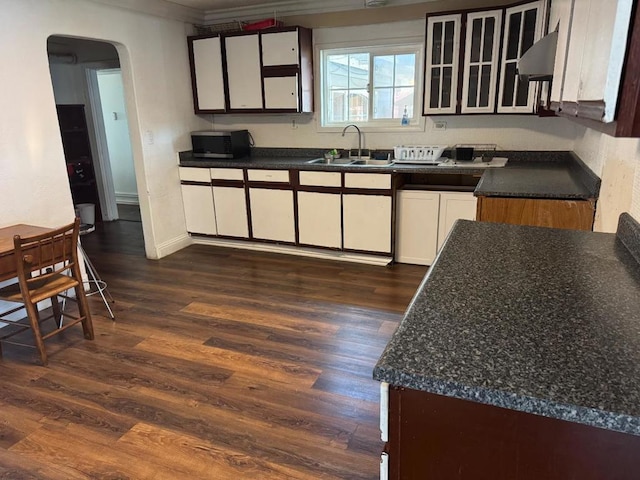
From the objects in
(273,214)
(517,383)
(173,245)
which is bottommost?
(173,245)

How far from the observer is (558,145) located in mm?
3721

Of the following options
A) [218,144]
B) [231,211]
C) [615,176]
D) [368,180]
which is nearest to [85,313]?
[231,211]

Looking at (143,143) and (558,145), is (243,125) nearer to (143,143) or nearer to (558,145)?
(143,143)

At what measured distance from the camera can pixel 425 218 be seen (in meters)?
3.86

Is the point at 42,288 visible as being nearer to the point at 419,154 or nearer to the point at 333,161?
the point at 333,161

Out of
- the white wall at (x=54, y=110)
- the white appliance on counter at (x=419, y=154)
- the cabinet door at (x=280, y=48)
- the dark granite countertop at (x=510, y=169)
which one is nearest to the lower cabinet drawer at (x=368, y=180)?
the dark granite countertop at (x=510, y=169)

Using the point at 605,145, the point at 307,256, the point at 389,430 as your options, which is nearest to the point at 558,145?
the point at 605,145

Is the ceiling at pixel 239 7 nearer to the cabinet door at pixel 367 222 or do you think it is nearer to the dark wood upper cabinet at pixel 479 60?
the dark wood upper cabinet at pixel 479 60

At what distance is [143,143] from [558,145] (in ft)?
12.3

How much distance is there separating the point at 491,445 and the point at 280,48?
4.06 meters

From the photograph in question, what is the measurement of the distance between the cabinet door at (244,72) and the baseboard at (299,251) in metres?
1.41

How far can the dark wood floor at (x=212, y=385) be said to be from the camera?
1834mm

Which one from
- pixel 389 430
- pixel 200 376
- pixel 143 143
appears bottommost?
pixel 200 376

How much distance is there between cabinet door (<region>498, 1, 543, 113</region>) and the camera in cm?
322
